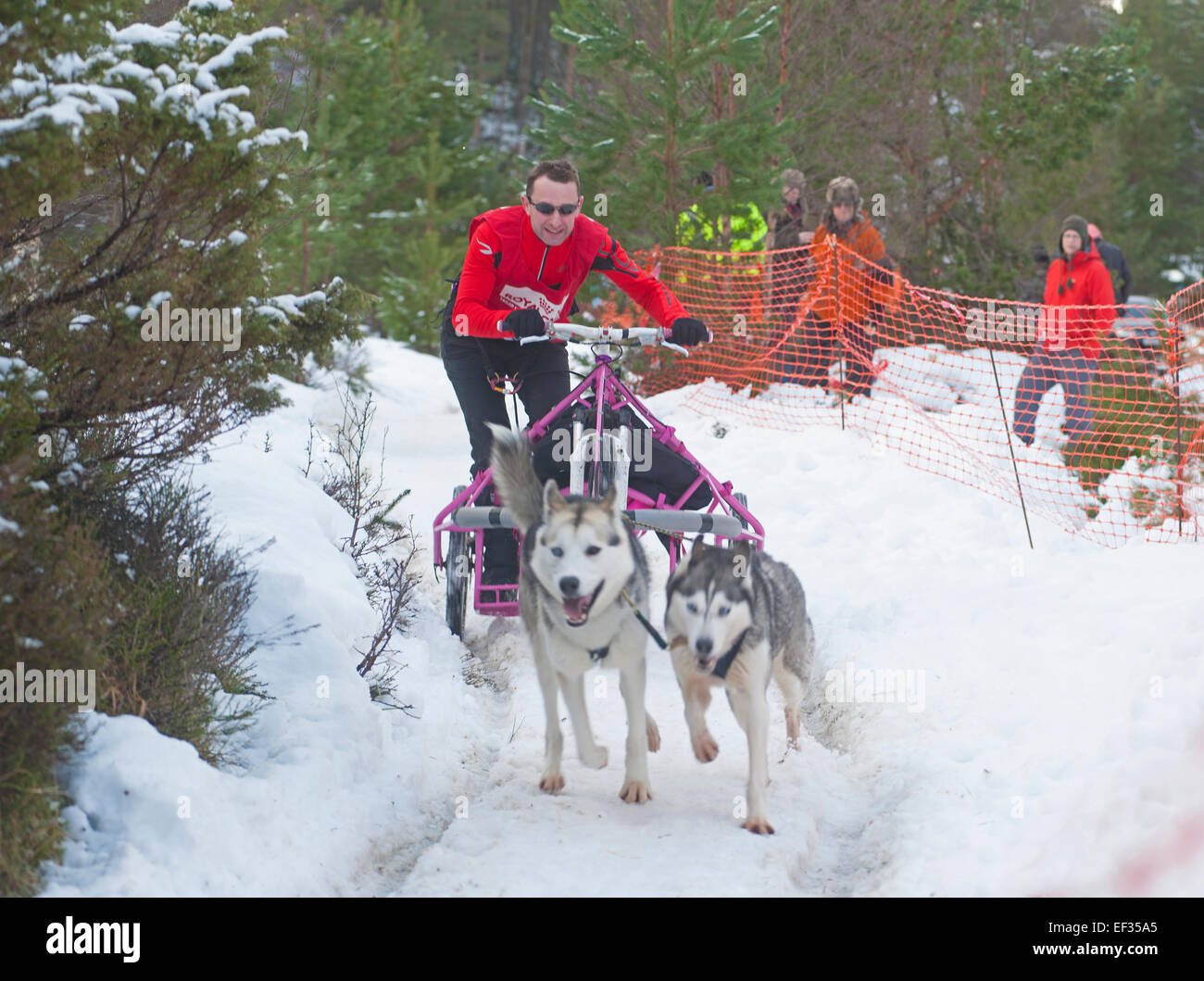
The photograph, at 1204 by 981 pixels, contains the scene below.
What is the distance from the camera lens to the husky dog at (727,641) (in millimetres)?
3957

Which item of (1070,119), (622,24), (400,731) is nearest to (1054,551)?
(400,731)

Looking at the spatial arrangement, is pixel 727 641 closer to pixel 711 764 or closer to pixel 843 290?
pixel 711 764

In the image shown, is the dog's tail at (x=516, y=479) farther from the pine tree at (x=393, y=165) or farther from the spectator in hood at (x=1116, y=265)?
the pine tree at (x=393, y=165)

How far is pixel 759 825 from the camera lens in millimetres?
3957

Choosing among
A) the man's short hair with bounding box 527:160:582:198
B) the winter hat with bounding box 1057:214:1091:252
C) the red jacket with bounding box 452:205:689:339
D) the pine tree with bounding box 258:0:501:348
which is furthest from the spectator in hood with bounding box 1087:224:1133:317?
the pine tree with bounding box 258:0:501:348

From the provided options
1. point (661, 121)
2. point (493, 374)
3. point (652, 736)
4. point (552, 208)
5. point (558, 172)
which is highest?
point (661, 121)

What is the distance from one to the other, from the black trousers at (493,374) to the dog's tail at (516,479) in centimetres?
146

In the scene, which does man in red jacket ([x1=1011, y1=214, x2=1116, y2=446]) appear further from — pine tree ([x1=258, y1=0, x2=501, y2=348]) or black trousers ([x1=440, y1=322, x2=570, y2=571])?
pine tree ([x1=258, y1=0, x2=501, y2=348])

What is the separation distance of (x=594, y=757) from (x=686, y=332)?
2007mm

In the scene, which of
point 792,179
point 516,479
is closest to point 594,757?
point 516,479

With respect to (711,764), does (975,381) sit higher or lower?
higher

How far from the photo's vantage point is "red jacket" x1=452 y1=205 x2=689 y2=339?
5.61 meters

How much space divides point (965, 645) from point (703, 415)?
5729 millimetres
